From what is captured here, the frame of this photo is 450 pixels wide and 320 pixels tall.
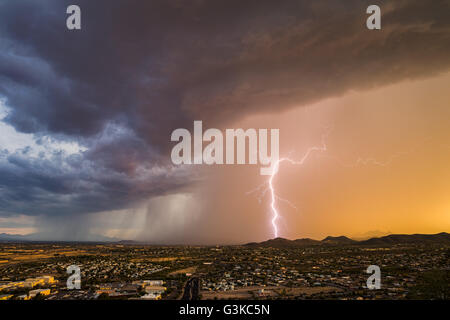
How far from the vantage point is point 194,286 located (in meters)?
37.5

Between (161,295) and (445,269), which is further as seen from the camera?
(445,269)

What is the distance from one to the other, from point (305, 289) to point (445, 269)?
28.1 meters

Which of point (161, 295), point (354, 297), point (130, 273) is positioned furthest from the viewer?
point (130, 273)

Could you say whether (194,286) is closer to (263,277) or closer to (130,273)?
(263,277)
